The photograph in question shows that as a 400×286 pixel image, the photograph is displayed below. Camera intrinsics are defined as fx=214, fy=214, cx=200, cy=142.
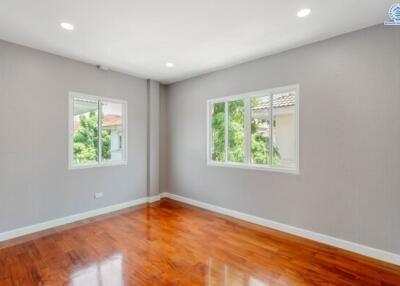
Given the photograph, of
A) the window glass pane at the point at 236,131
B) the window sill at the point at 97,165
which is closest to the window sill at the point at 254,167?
the window glass pane at the point at 236,131

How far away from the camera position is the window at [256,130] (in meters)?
3.33

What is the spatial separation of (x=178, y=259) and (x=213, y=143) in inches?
94.5

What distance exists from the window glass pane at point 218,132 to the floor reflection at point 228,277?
214cm

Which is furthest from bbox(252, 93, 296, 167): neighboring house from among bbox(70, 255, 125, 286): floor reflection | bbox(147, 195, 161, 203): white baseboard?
bbox(147, 195, 161, 203): white baseboard

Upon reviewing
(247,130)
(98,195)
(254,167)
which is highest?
(247,130)

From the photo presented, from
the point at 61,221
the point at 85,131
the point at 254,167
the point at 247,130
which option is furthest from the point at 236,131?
the point at 61,221

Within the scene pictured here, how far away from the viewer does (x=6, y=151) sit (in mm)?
3021

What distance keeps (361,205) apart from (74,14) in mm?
4082

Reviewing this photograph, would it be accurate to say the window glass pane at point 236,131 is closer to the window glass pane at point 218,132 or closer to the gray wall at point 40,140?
the window glass pane at point 218,132

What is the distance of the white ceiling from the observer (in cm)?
223

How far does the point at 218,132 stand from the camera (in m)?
4.35

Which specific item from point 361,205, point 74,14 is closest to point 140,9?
point 74,14

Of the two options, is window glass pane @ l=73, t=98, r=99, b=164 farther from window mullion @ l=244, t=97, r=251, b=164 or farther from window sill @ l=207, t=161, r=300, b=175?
window mullion @ l=244, t=97, r=251, b=164

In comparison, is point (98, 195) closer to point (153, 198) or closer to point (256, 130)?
point (153, 198)
